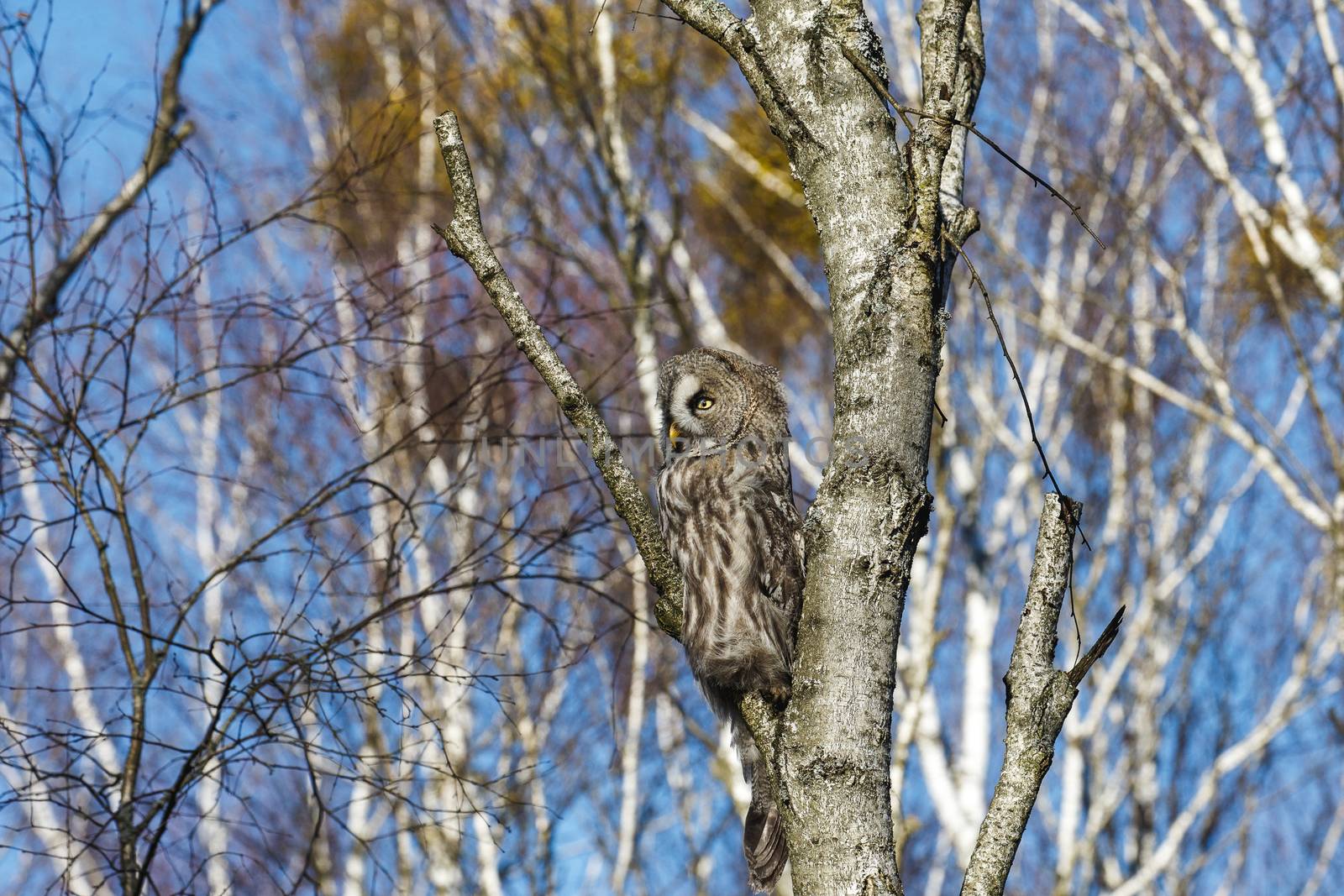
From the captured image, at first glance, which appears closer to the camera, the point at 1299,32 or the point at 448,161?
the point at 448,161

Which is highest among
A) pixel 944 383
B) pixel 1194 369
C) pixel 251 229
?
pixel 1194 369

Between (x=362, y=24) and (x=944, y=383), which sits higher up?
(x=362, y=24)

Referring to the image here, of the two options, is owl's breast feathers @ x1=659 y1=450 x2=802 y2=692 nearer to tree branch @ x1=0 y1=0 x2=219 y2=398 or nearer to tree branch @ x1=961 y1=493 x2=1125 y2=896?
tree branch @ x1=961 y1=493 x2=1125 y2=896

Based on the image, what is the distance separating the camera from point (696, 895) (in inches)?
289

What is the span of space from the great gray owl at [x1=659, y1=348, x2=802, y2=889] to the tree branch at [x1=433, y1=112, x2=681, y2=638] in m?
0.40

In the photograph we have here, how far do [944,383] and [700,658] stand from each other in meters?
3.48

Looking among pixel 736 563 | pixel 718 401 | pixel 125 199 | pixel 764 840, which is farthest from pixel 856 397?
pixel 125 199

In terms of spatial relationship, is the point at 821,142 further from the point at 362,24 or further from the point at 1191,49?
the point at 362,24

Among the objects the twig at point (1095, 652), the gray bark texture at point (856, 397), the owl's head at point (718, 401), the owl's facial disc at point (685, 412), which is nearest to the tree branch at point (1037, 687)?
the twig at point (1095, 652)

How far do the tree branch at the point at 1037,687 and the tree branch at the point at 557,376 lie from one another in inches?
24.9

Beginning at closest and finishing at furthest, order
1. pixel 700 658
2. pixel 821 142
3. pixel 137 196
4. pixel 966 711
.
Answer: pixel 821 142
pixel 700 658
pixel 137 196
pixel 966 711

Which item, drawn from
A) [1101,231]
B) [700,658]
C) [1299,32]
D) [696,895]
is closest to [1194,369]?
[1101,231]

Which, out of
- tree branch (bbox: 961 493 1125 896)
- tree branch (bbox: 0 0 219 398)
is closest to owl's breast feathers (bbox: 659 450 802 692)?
tree branch (bbox: 961 493 1125 896)

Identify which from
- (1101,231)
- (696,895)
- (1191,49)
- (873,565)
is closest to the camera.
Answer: (873,565)
